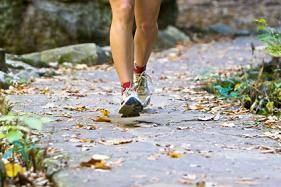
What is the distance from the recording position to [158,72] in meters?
9.96

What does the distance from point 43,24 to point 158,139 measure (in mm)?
8139

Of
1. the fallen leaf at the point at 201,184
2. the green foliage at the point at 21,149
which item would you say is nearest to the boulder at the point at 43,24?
the green foliage at the point at 21,149

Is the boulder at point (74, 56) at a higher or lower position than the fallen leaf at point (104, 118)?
higher

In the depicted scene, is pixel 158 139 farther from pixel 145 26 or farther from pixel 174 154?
pixel 145 26

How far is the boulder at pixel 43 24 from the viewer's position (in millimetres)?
11727

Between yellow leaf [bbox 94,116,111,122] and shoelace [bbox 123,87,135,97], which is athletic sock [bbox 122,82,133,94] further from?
yellow leaf [bbox 94,116,111,122]

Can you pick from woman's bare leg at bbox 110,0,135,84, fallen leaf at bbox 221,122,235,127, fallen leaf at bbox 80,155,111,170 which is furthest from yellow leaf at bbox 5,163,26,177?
fallen leaf at bbox 221,122,235,127

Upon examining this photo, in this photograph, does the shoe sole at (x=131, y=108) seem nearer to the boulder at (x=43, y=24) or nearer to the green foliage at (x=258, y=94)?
the green foliage at (x=258, y=94)

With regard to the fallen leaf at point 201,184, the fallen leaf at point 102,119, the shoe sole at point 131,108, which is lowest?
the fallen leaf at point 201,184

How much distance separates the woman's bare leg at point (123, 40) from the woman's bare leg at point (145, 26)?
0.46 meters

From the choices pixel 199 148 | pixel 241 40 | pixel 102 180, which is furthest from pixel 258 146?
pixel 241 40

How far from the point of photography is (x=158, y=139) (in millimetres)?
4082

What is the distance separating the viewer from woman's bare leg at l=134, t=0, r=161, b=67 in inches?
207

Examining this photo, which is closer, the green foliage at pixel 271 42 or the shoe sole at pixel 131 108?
the shoe sole at pixel 131 108
